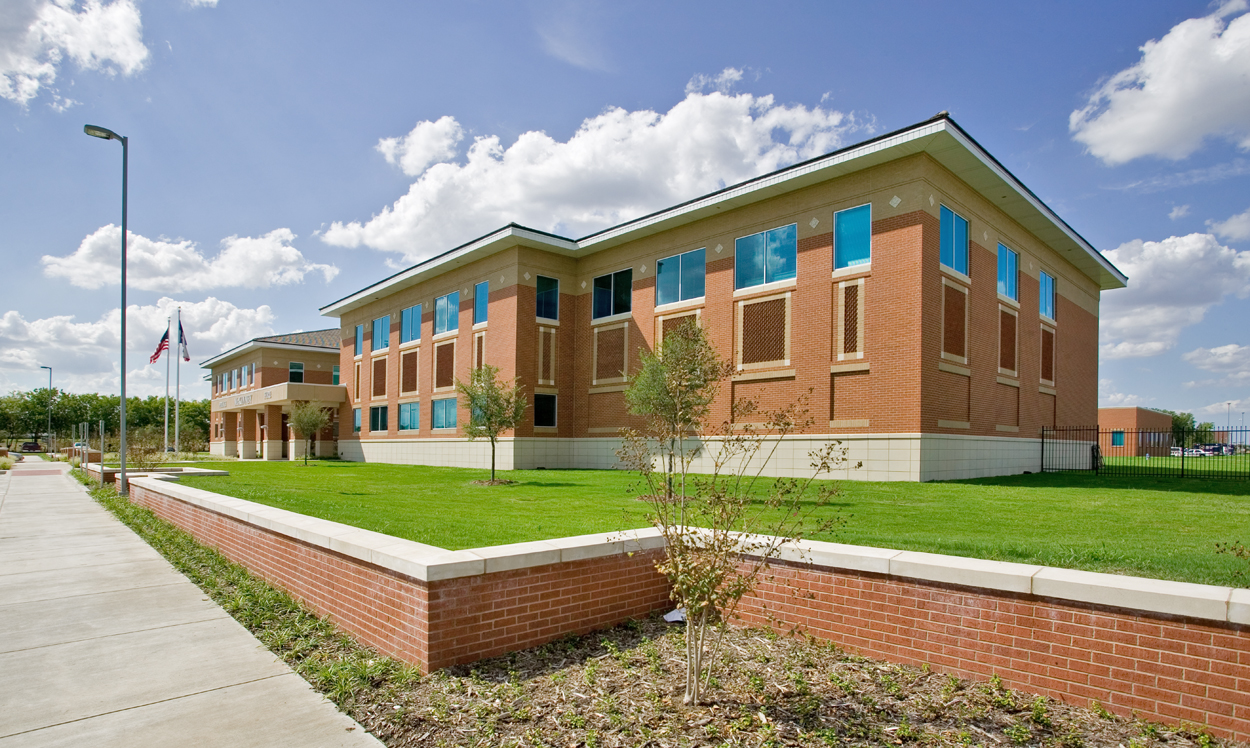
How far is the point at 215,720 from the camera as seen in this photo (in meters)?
4.69

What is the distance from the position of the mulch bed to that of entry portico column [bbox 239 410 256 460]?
182 feet

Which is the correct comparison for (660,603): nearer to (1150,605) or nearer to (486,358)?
(1150,605)

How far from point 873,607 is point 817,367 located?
15910mm

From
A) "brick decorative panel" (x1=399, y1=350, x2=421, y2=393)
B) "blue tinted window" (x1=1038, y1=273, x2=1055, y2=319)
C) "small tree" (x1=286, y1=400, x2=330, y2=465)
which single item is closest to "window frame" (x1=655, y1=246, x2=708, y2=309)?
"blue tinted window" (x1=1038, y1=273, x2=1055, y2=319)

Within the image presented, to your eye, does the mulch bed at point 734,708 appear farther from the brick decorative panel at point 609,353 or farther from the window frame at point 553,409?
the window frame at point 553,409

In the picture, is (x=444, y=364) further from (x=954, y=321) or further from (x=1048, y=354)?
(x=1048, y=354)

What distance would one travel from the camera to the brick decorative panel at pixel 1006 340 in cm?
2325

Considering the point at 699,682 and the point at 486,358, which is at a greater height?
the point at 486,358

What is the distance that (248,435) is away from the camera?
54.0 metres

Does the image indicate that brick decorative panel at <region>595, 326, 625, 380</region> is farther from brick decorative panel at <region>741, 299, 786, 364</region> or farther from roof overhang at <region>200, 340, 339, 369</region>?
roof overhang at <region>200, 340, 339, 369</region>

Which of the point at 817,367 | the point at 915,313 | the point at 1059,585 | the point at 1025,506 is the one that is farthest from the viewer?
the point at 817,367

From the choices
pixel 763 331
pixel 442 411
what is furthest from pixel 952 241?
pixel 442 411

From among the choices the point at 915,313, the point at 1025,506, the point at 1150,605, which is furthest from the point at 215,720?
the point at 915,313

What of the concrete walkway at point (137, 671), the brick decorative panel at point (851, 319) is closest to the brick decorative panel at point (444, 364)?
the brick decorative panel at point (851, 319)
